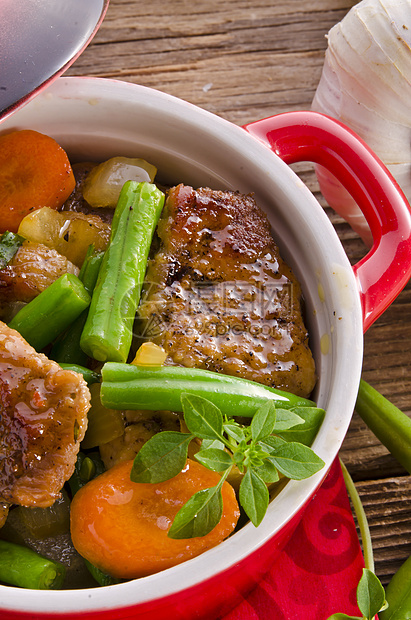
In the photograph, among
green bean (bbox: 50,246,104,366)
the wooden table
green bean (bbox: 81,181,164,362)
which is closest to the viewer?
A: green bean (bbox: 81,181,164,362)

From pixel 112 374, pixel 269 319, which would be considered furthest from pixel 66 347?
pixel 269 319

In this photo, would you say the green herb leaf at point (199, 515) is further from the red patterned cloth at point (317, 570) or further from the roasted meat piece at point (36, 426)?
the red patterned cloth at point (317, 570)

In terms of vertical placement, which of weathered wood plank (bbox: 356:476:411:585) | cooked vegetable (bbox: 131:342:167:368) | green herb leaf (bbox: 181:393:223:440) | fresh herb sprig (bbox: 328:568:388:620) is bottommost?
weathered wood plank (bbox: 356:476:411:585)

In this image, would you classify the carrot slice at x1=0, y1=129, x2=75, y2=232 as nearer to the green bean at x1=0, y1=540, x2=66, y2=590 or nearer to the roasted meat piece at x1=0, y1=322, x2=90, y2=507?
the roasted meat piece at x1=0, y1=322, x2=90, y2=507

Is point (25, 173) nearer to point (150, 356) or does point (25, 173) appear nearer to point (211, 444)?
point (150, 356)

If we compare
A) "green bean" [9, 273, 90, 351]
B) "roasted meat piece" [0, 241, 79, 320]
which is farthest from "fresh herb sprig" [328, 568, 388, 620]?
"roasted meat piece" [0, 241, 79, 320]

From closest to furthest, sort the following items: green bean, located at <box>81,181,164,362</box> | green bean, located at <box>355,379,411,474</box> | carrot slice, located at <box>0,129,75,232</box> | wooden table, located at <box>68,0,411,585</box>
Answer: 1. green bean, located at <box>81,181,164,362</box>
2. carrot slice, located at <box>0,129,75,232</box>
3. green bean, located at <box>355,379,411,474</box>
4. wooden table, located at <box>68,0,411,585</box>
